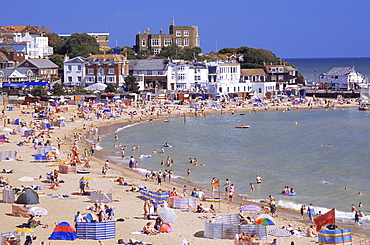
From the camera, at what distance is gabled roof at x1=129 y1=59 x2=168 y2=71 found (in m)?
79.1

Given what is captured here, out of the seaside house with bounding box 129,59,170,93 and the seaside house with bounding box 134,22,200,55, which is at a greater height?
the seaside house with bounding box 134,22,200,55

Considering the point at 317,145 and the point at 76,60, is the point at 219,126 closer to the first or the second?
the point at 317,145

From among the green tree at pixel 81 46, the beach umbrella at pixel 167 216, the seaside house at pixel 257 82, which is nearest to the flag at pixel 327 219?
the beach umbrella at pixel 167 216

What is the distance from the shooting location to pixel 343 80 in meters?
90.5

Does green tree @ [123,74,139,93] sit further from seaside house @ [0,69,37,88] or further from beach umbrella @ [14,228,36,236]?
beach umbrella @ [14,228,36,236]

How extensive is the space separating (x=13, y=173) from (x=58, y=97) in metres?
39.6

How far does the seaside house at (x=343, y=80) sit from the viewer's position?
89.9 meters

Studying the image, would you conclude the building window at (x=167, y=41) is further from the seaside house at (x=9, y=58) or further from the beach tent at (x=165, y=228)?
the beach tent at (x=165, y=228)

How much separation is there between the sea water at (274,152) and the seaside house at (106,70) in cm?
1649

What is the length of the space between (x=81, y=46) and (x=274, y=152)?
60655 millimetres

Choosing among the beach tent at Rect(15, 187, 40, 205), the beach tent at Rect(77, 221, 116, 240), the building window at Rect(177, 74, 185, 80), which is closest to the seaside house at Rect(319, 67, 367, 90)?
the building window at Rect(177, 74, 185, 80)

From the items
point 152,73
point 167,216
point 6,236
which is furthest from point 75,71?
point 6,236

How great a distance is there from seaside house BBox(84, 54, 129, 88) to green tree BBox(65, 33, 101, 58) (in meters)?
12.7

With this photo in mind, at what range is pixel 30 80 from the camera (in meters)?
77.2
